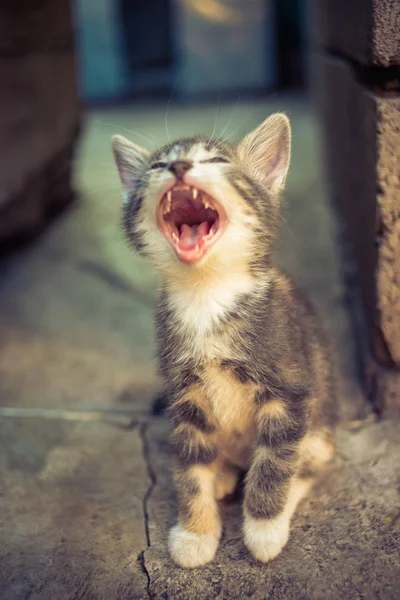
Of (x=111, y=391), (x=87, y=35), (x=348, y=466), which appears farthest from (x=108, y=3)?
(x=348, y=466)

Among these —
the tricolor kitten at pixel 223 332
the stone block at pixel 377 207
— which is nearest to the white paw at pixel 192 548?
the tricolor kitten at pixel 223 332

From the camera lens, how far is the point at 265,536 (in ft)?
7.07

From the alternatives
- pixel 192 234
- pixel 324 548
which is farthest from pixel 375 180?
pixel 324 548

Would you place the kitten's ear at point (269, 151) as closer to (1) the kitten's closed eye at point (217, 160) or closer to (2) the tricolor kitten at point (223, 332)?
(2) the tricolor kitten at point (223, 332)

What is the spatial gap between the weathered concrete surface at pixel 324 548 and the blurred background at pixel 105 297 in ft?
0.04

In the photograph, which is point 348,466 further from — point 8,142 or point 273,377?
point 8,142

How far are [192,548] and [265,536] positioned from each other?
246mm

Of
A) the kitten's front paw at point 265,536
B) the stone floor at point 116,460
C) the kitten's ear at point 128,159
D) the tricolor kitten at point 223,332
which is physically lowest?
the stone floor at point 116,460

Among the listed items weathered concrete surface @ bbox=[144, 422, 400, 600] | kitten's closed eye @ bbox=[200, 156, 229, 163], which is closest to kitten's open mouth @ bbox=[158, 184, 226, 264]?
kitten's closed eye @ bbox=[200, 156, 229, 163]

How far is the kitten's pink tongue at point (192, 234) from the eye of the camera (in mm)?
2107

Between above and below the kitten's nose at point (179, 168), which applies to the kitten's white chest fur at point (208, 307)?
Result: below

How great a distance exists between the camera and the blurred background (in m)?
2.32

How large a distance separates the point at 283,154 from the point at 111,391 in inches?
60.9

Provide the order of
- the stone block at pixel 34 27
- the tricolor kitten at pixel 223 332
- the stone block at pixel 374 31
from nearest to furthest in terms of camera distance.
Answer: the tricolor kitten at pixel 223 332 < the stone block at pixel 374 31 < the stone block at pixel 34 27
